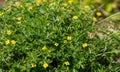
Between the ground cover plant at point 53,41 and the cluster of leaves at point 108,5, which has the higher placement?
the cluster of leaves at point 108,5

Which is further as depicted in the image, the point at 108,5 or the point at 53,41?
the point at 108,5

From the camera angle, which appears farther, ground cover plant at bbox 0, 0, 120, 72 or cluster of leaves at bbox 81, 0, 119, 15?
cluster of leaves at bbox 81, 0, 119, 15

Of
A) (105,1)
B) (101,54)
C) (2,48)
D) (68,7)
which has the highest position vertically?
(105,1)

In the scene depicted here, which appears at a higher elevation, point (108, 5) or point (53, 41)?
point (108, 5)

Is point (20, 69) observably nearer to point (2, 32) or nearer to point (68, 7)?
point (2, 32)

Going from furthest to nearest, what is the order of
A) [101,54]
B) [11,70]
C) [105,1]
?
[105,1]
[101,54]
[11,70]

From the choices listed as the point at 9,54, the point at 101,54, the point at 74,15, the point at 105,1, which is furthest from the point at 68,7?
the point at 105,1

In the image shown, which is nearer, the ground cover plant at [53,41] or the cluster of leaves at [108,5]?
the ground cover plant at [53,41]

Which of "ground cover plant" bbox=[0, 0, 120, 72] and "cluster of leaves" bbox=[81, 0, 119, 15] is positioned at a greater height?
"cluster of leaves" bbox=[81, 0, 119, 15]
